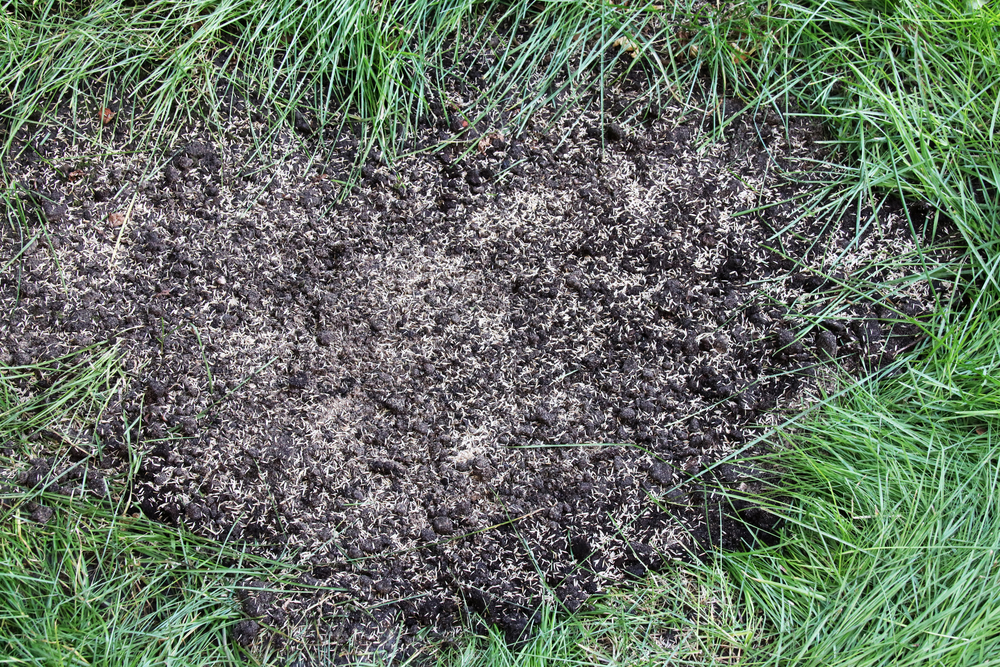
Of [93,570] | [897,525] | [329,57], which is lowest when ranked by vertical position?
[93,570]

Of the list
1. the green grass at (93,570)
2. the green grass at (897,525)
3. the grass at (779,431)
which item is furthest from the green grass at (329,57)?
the green grass at (897,525)

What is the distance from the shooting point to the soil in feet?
5.77

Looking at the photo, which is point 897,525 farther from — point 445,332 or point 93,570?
point 93,570

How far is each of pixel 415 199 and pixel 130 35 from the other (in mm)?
947

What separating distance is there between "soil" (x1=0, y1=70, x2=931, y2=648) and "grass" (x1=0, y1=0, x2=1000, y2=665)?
83 millimetres

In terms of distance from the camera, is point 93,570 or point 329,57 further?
point 329,57

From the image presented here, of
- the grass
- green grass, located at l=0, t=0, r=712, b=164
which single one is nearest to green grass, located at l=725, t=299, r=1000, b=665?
the grass

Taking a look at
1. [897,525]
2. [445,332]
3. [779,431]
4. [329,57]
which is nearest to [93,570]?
[445,332]

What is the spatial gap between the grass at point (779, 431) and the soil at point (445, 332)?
0.08 metres

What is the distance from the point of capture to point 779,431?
5.89ft

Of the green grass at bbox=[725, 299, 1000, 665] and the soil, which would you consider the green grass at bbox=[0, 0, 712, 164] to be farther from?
the green grass at bbox=[725, 299, 1000, 665]

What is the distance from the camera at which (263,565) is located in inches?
68.9

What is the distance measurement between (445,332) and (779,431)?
93 cm

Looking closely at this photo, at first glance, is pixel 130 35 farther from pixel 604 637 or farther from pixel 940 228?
pixel 940 228
